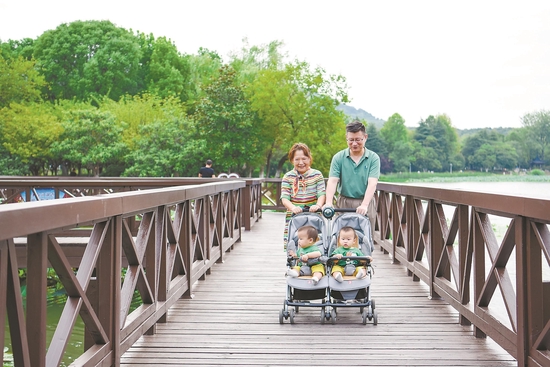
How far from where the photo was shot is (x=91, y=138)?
3203cm

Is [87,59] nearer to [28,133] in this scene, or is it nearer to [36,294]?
[28,133]

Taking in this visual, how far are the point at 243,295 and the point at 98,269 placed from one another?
2859 millimetres

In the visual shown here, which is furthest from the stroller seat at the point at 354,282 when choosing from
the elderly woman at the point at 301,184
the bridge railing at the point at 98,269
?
the bridge railing at the point at 98,269

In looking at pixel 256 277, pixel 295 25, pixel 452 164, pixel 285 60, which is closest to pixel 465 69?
pixel 452 164

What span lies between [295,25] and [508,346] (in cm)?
6720

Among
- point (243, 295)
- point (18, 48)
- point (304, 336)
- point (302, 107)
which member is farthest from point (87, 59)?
point (304, 336)

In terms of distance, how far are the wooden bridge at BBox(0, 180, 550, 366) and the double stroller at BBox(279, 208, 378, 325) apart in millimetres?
130

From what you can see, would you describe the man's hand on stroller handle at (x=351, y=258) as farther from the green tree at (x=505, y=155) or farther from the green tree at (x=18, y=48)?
the green tree at (x=505, y=155)

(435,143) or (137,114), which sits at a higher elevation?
(137,114)

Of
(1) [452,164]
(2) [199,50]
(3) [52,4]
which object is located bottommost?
(1) [452,164]

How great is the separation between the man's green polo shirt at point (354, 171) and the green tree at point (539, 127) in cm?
5385

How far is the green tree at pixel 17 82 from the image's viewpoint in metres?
40.0

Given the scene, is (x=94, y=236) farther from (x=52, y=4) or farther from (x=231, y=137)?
(x=52, y=4)

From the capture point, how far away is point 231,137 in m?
33.6
